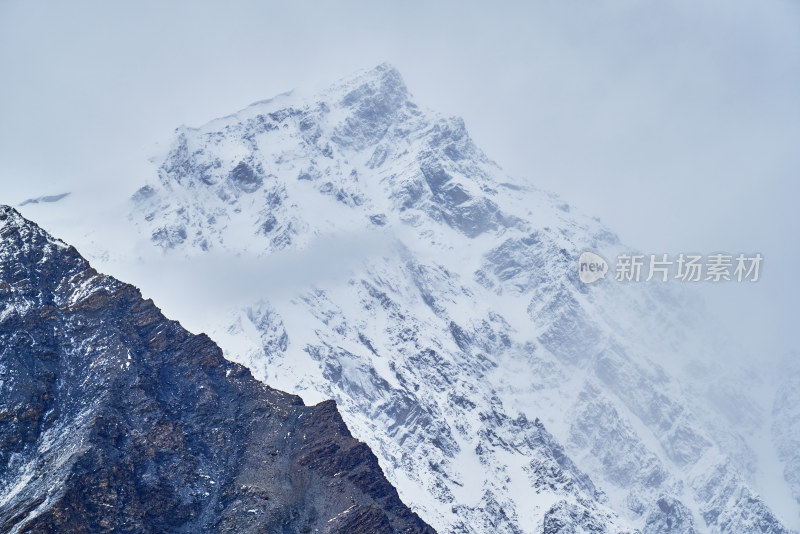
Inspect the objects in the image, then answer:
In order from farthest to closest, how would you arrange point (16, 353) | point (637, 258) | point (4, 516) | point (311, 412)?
point (637, 258)
point (311, 412)
point (16, 353)
point (4, 516)

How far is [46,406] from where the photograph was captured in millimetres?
139500

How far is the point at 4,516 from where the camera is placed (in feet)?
389

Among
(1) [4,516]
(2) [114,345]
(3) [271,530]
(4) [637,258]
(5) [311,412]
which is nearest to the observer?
(1) [4,516]

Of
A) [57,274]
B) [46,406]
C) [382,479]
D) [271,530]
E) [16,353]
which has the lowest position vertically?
[271,530]

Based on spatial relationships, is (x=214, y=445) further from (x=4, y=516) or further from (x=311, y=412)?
(x=4, y=516)

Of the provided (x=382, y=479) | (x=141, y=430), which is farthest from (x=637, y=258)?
(x=141, y=430)

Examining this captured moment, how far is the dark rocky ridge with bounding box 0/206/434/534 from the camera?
12825cm

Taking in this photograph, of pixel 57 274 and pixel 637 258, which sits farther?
pixel 637 258

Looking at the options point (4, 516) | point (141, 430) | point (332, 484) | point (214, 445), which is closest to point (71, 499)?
point (4, 516)

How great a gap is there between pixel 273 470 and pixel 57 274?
5889 centimetres

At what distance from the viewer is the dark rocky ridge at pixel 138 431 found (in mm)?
128250

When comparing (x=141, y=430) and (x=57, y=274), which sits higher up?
(x=57, y=274)

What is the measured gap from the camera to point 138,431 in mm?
141000

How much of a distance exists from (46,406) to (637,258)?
12846 cm
